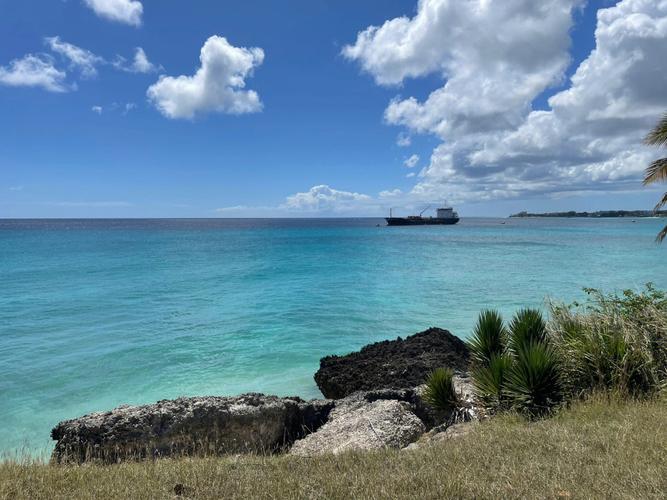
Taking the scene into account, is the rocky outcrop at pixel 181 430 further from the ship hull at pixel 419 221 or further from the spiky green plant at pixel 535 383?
the ship hull at pixel 419 221

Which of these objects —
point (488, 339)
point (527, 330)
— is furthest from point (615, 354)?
point (488, 339)

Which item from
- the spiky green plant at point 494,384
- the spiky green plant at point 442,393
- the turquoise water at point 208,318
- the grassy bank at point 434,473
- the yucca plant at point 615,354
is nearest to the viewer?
the grassy bank at point 434,473

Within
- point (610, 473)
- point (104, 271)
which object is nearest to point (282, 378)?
point (610, 473)

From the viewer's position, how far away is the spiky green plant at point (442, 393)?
8336 millimetres

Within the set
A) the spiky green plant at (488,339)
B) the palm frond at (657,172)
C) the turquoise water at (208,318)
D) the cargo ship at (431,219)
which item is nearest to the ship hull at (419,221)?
the cargo ship at (431,219)

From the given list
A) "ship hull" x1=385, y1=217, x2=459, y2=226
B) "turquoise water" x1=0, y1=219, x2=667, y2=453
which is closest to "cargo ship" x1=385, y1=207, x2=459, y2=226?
"ship hull" x1=385, y1=217, x2=459, y2=226

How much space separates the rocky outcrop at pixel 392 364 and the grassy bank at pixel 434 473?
5832mm

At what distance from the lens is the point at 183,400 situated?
7.80m

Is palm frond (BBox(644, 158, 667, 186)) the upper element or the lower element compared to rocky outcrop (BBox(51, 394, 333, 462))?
upper

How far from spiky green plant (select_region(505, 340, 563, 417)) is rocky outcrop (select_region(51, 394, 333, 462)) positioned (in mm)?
3734

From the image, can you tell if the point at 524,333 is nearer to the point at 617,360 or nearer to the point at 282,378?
the point at 617,360

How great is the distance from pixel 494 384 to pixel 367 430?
94.0 inches

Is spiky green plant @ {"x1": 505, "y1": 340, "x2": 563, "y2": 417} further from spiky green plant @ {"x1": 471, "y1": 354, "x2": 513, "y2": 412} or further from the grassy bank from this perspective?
the grassy bank

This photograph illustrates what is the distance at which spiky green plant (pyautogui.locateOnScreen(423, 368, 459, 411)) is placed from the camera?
8.34 meters
